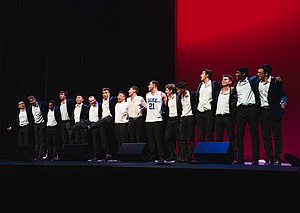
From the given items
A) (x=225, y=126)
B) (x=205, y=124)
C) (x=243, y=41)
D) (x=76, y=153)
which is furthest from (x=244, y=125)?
(x=76, y=153)

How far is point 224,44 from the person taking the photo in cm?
1012

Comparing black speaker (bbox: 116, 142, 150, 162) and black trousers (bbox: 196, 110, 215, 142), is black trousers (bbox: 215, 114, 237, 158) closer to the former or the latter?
black trousers (bbox: 196, 110, 215, 142)

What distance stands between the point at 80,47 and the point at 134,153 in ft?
16.8

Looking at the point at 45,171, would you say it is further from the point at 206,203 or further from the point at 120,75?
the point at 120,75

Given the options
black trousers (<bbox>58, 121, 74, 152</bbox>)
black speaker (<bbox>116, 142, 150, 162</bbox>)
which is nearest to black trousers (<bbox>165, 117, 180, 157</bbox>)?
black speaker (<bbox>116, 142, 150, 162</bbox>)

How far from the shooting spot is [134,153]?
26.4 ft

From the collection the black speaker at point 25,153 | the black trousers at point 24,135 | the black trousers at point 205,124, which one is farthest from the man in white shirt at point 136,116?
the black trousers at point 24,135

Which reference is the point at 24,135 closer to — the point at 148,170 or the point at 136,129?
the point at 136,129

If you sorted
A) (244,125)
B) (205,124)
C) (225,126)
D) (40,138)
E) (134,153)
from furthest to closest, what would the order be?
1. (40,138)
2. (205,124)
3. (134,153)
4. (225,126)
5. (244,125)

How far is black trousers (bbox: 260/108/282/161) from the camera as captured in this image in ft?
23.4

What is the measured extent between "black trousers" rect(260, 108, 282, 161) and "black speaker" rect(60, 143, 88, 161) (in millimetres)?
3487

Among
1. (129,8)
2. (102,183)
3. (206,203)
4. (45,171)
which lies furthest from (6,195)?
(129,8)

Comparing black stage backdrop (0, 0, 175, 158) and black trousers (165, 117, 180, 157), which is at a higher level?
black stage backdrop (0, 0, 175, 158)

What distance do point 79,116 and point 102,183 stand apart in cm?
393
